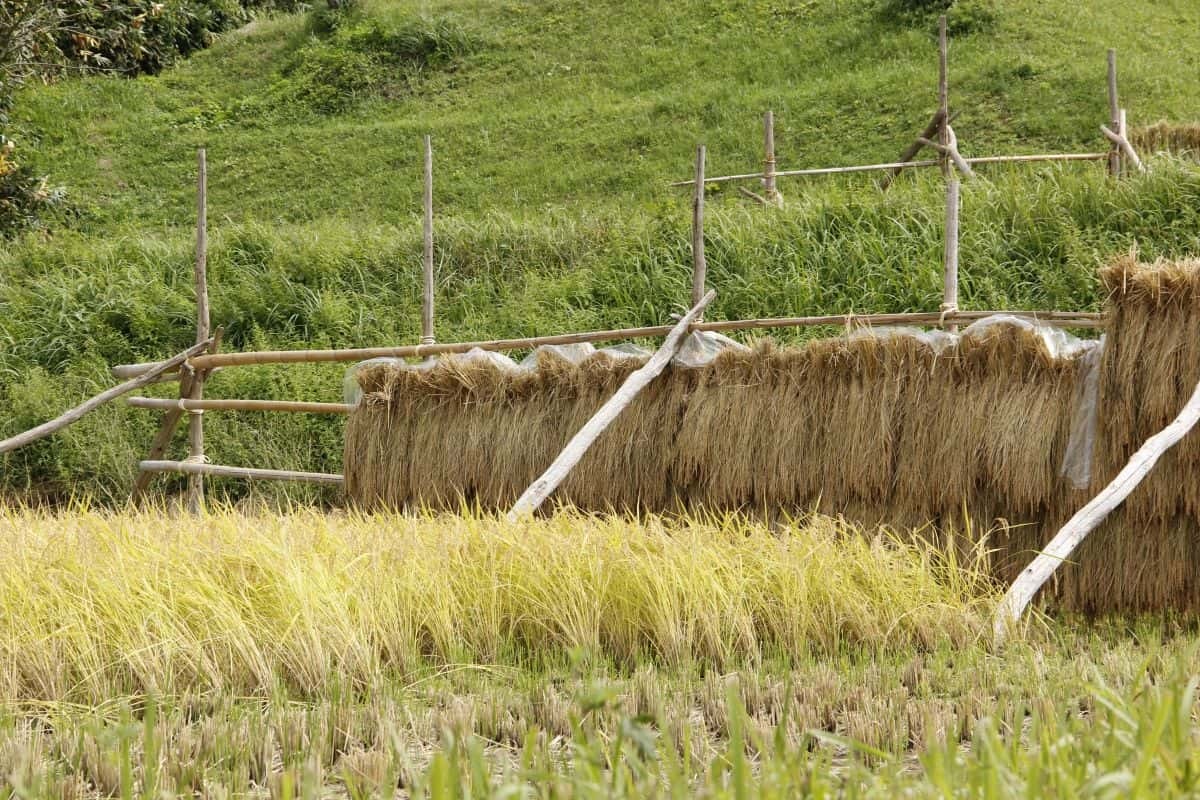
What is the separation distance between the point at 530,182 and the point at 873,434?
922 cm

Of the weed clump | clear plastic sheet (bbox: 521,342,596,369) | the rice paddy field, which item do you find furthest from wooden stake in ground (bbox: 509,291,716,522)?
the weed clump

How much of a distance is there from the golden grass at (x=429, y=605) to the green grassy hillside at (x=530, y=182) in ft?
16.0

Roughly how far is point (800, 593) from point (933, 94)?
1156 cm

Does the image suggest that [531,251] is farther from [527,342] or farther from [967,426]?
[967,426]

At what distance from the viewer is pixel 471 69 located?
61.3 ft

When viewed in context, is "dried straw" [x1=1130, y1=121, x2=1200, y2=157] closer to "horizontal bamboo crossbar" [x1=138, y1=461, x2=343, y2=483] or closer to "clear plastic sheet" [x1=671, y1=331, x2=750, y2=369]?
"clear plastic sheet" [x1=671, y1=331, x2=750, y2=369]

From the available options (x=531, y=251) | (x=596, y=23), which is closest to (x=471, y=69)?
(x=596, y=23)

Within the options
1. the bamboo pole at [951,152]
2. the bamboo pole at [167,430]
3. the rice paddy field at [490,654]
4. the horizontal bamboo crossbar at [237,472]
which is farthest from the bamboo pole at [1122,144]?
the bamboo pole at [167,430]

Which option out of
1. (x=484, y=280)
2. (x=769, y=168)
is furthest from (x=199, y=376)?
(x=769, y=168)

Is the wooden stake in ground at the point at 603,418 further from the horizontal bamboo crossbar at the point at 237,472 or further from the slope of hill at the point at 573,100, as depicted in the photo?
the slope of hill at the point at 573,100

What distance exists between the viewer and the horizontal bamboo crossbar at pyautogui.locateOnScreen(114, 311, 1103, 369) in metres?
5.91

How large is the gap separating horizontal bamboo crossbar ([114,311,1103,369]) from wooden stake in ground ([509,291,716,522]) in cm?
14

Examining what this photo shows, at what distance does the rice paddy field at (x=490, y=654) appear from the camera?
107 inches

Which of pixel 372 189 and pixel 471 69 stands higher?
pixel 471 69
